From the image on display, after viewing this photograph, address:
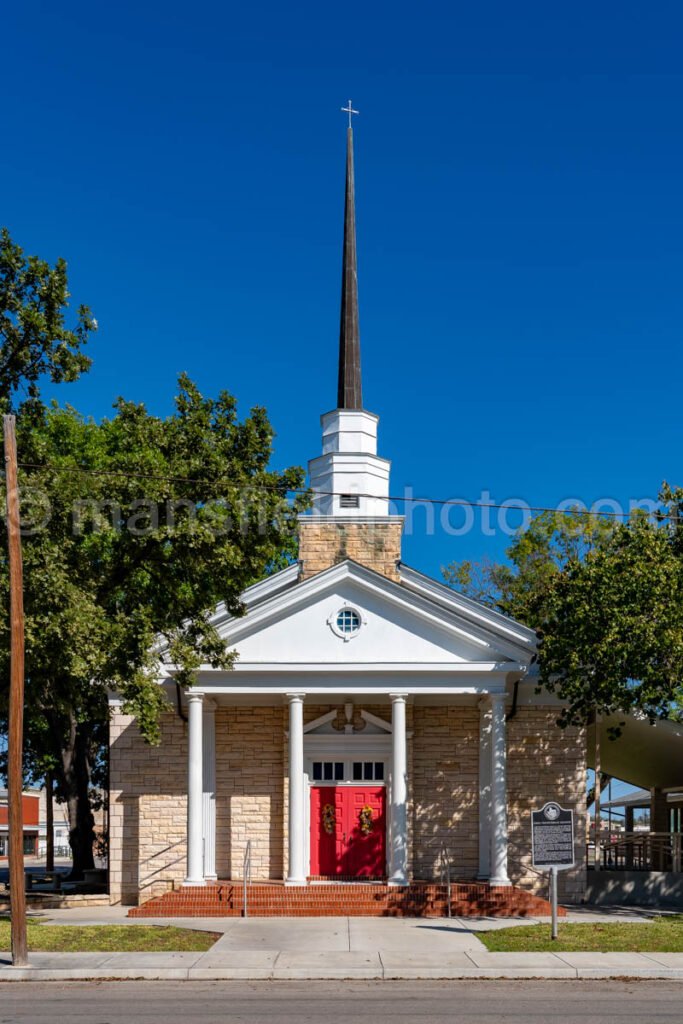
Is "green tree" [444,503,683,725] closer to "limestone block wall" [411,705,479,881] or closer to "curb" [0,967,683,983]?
"limestone block wall" [411,705,479,881]

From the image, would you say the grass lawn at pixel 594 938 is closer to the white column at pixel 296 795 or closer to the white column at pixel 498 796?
the white column at pixel 498 796

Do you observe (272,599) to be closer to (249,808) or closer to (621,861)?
(249,808)

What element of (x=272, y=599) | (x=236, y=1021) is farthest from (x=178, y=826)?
(x=236, y=1021)

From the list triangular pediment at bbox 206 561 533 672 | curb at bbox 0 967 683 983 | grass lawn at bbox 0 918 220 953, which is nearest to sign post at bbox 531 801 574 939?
curb at bbox 0 967 683 983

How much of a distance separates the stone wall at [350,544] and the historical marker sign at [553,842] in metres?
9.64

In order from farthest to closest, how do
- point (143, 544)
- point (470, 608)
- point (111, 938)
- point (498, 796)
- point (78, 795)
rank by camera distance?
point (78, 795)
point (470, 608)
point (498, 796)
point (143, 544)
point (111, 938)

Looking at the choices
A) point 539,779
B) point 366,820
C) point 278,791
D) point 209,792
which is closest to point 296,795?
point 278,791

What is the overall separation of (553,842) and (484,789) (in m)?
6.66

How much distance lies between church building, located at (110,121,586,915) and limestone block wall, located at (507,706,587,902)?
0.03 metres

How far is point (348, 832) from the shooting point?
26.8 metres

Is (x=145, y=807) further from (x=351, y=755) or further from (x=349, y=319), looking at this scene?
(x=349, y=319)

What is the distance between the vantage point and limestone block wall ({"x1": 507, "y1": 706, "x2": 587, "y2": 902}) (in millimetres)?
26672

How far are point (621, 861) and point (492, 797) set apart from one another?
13.8m

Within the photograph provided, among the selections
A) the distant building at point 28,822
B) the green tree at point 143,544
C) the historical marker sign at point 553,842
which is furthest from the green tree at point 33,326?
the distant building at point 28,822
